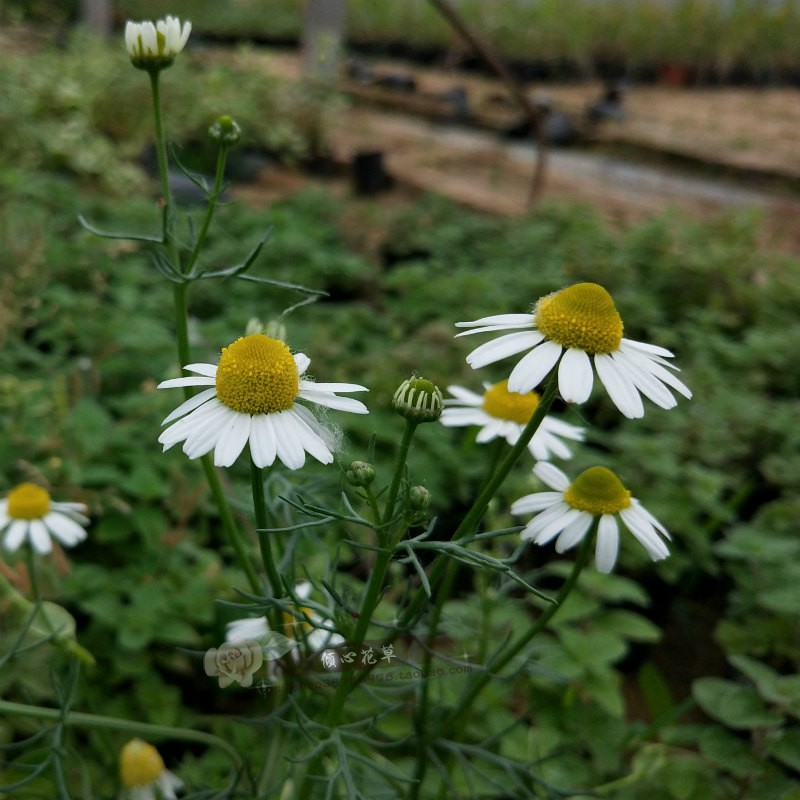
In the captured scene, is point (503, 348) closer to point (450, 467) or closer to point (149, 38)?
point (149, 38)

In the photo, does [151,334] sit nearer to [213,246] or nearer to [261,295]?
[261,295]

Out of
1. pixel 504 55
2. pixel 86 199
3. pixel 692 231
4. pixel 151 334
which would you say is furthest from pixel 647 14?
pixel 151 334

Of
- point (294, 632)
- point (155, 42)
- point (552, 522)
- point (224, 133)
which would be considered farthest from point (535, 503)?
point (155, 42)

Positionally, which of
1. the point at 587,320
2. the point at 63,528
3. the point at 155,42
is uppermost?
the point at 155,42

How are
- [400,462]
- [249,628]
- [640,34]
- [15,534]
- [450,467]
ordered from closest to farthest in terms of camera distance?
[400,462], [249,628], [15,534], [450,467], [640,34]

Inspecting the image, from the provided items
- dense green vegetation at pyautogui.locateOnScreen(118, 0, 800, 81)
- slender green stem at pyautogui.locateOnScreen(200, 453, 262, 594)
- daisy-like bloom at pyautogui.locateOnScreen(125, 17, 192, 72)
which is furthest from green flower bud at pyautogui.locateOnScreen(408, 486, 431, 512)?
dense green vegetation at pyautogui.locateOnScreen(118, 0, 800, 81)

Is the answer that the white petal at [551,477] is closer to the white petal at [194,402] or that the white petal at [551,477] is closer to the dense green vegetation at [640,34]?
the white petal at [194,402]
